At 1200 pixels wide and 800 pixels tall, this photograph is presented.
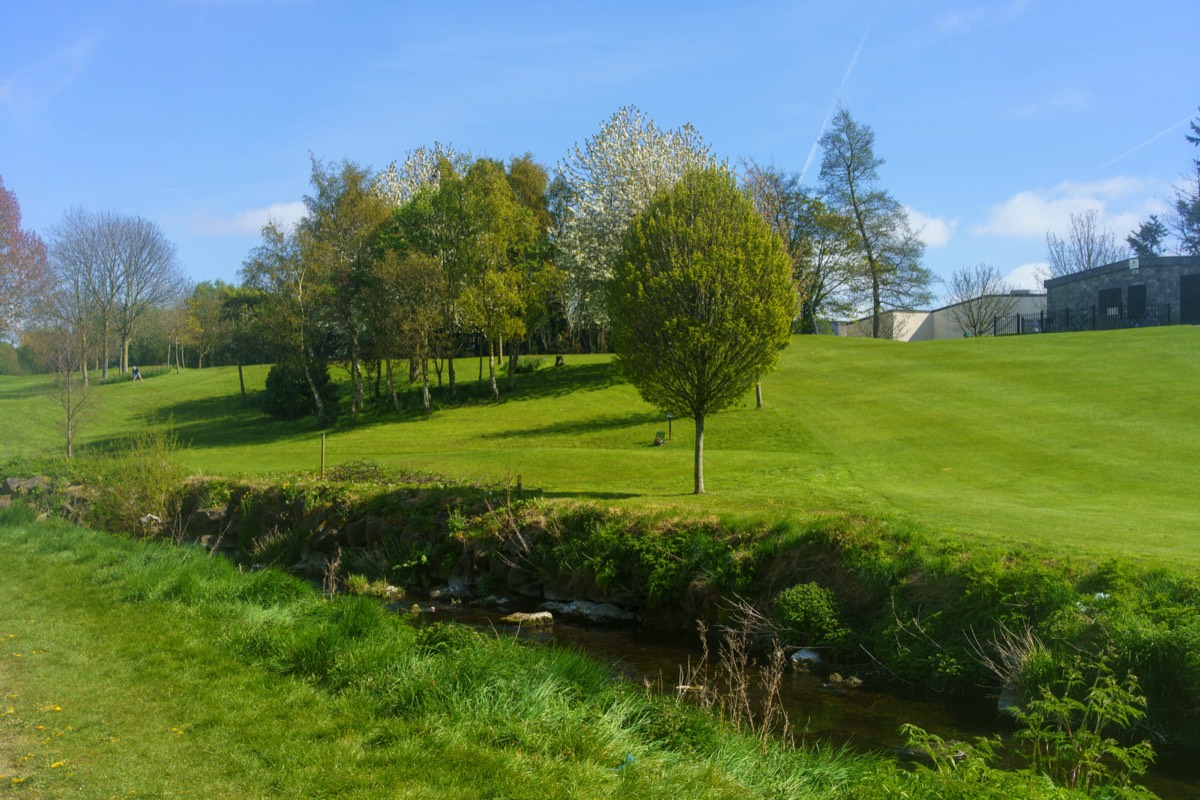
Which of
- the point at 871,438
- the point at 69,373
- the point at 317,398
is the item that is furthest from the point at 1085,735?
the point at 317,398

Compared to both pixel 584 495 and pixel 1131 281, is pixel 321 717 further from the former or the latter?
pixel 1131 281

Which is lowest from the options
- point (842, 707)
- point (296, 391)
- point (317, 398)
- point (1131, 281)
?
point (842, 707)

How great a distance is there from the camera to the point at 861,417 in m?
32.8

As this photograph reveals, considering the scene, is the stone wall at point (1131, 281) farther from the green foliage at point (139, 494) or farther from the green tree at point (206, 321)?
the green tree at point (206, 321)

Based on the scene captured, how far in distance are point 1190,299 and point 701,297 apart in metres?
45.7

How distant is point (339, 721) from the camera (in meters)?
7.00

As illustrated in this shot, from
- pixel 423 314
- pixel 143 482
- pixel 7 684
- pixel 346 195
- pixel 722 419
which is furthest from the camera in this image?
pixel 346 195

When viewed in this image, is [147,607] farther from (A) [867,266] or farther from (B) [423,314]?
(A) [867,266]

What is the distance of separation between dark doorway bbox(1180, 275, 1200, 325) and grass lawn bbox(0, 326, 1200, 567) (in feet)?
33.7

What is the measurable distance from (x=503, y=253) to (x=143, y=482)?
91.7 ft

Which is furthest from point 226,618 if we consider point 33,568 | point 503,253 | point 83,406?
point 503,253

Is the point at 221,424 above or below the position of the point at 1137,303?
below

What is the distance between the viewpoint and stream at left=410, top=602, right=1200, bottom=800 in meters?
9.16

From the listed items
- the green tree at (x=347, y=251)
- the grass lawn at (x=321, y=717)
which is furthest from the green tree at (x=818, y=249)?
the grass lawn at (x=321, y=717)
